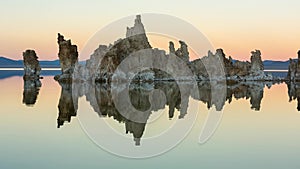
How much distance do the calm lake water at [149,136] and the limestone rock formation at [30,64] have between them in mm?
51099

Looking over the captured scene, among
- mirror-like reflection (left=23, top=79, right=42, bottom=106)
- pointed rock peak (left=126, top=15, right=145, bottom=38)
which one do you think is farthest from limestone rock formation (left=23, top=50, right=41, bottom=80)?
mirror-like reflection (left=23, top=79, right=42, bottom=106)

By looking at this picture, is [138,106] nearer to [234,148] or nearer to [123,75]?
[234,148]

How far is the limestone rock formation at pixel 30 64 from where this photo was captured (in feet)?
265

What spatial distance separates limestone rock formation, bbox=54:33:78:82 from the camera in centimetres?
7406

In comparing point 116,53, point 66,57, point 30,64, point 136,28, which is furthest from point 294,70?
point 30,64

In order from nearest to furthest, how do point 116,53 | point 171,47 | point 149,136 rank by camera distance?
point 149,136 → point 116,53 → point 171,47

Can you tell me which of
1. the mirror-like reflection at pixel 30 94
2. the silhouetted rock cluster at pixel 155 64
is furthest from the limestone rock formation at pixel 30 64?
the mirror-like reflection at pixel 30 94

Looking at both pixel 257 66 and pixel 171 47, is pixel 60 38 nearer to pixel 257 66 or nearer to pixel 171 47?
pixel 171 47

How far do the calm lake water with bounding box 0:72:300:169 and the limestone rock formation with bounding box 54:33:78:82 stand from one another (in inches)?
1696

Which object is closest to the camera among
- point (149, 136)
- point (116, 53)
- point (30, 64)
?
point (149, 136)

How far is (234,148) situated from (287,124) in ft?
25.1

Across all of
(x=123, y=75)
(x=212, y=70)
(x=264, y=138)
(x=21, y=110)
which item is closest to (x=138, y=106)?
(x=21, y=110)

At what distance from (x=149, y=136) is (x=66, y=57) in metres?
58.1

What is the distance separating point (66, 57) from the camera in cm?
7500
